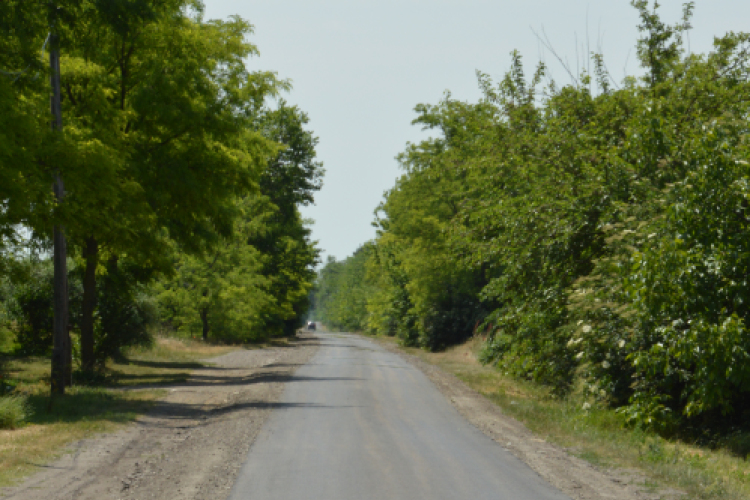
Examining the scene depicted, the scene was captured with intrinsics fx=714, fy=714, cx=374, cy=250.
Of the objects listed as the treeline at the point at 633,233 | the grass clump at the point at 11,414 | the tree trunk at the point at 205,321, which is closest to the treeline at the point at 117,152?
the grass clump at the point at 11,414

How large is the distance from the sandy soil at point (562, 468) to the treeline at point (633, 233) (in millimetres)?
2250

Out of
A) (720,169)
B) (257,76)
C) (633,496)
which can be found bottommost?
(633,496)

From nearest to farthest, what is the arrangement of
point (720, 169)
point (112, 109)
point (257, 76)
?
point (720, 169)
point (112, 109)
point (257, 76)

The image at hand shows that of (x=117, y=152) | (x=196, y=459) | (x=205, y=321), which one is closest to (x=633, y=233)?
(x=196, y=459)

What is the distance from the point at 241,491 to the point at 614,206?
1064cm

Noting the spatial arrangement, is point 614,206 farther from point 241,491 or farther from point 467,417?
point 241,491

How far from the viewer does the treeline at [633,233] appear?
444 inches

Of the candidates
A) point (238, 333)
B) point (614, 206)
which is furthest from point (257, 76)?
point (238, 333)

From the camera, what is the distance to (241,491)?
797 cm

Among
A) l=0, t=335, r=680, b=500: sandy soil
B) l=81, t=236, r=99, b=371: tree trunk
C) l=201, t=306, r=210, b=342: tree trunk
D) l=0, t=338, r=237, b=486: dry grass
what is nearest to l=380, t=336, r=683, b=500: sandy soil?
l=0, t=335, r=680, b=500: sandy soil

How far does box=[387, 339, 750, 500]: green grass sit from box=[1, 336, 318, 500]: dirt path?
211 inches

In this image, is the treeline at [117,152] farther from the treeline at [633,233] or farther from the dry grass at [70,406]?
the treeline at [633,233]

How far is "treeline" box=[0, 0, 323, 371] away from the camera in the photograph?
13938 millimetres

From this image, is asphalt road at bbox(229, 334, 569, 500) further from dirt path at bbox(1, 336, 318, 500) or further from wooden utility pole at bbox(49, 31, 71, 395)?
wooden utility pole at bbox(49, 31, 71, 395)
